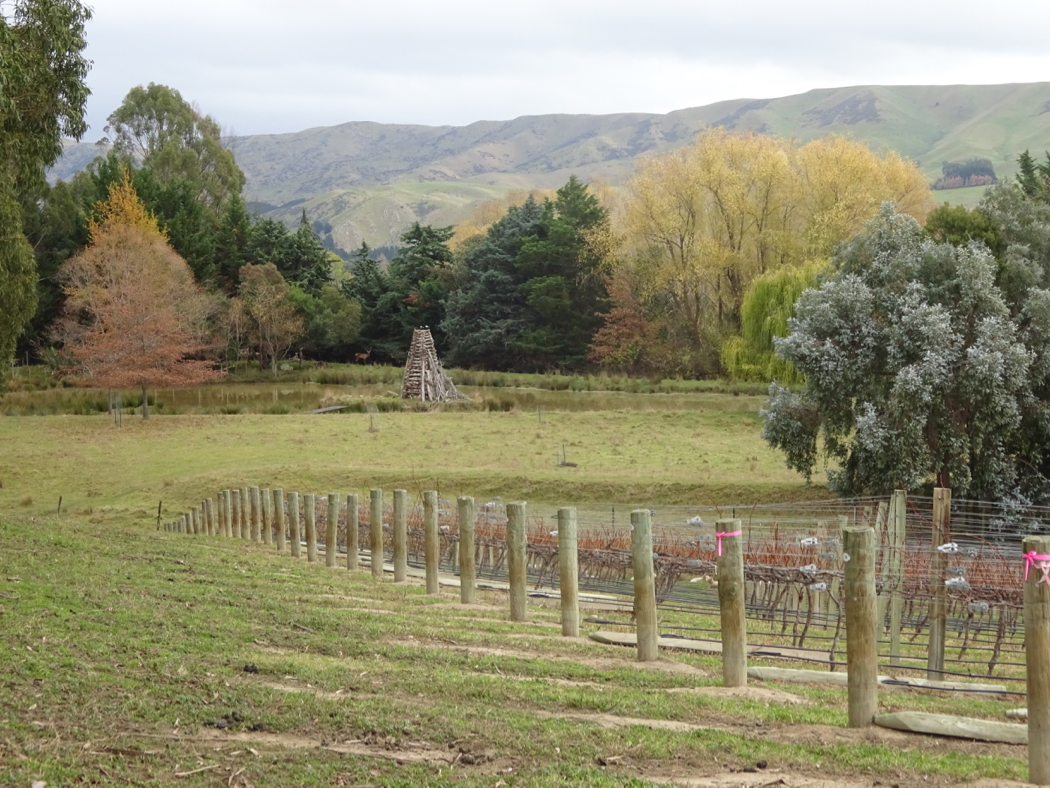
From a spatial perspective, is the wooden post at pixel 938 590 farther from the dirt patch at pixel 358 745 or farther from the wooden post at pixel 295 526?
the wooden post at pixel 295 526

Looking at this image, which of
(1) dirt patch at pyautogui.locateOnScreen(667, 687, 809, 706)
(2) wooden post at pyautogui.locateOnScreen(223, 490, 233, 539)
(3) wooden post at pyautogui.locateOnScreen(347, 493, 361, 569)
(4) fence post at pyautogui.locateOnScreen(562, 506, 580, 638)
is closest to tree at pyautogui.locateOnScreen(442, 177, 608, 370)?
(2) wooden post at pyautogui.locateOnScreen(223, 490, 233, 539)

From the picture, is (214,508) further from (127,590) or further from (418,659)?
(418,659)

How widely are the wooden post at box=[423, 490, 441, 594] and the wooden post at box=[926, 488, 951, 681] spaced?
513cm

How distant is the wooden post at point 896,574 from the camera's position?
414 inches

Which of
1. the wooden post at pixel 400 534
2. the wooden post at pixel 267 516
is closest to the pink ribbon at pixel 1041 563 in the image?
the wooden post at pixel 400 534

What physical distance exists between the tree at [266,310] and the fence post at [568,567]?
55.2m

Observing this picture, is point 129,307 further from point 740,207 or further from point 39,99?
point 39,99

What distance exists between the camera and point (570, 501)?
87.4ft

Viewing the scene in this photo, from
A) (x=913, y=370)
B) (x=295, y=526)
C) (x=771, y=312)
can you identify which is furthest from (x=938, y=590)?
(x=771, y=312)

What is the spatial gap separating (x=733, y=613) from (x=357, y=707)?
8.66 ft

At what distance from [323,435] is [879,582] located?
28.3m

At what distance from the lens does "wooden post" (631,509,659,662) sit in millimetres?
8484

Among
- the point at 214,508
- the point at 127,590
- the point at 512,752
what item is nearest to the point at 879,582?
the point at 512,752

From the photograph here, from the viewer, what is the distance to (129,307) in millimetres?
50344
